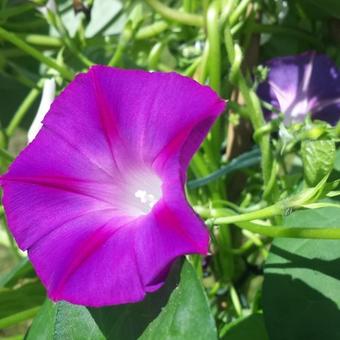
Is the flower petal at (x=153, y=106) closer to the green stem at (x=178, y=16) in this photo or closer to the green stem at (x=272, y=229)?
the green stem at (x=272, y=229)

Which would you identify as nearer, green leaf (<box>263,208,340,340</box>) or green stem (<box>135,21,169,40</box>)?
green leaf (<box>263,208,340,340</box>)

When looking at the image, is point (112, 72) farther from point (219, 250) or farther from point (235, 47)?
point (219, 250)

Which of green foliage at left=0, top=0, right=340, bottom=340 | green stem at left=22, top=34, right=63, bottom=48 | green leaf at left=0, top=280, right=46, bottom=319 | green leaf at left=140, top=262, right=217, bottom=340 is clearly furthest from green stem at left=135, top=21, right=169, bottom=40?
green leaf at left=140, top=262, right=217, bottom=340

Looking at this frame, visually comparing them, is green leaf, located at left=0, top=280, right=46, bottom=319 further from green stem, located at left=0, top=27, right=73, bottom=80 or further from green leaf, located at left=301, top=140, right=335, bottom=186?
green leaf, located at left=301, top=140, right=335, bottom=186

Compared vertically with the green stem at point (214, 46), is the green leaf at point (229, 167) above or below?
below

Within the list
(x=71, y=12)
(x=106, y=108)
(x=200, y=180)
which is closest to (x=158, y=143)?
(x=106, y=108)

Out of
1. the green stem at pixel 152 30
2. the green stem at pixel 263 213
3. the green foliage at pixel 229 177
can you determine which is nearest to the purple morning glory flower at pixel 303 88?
the green foliage at pixel 229 177
